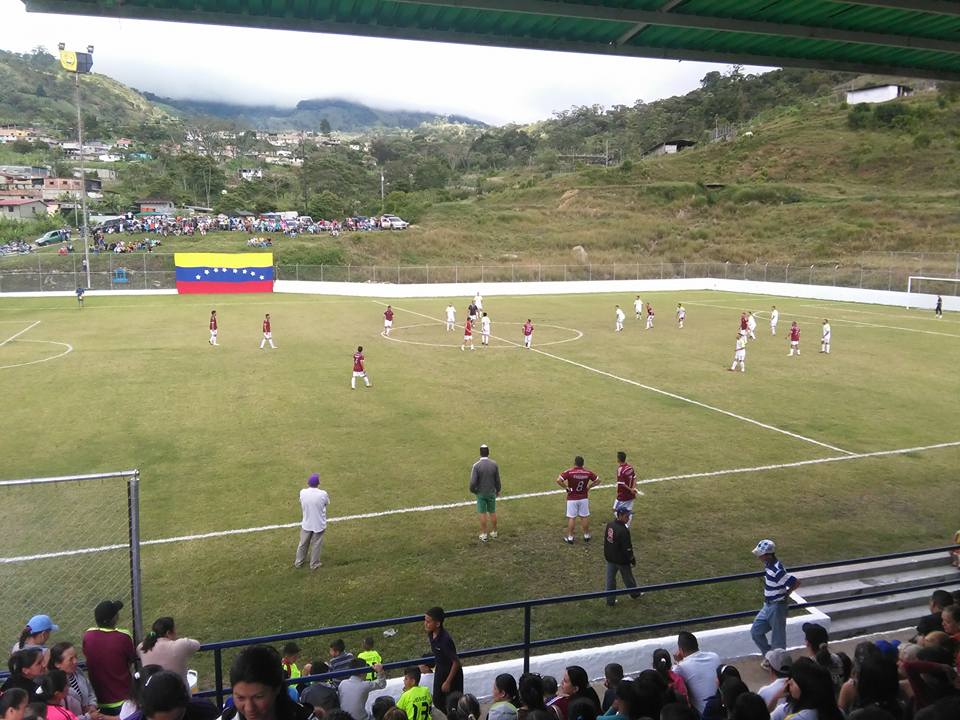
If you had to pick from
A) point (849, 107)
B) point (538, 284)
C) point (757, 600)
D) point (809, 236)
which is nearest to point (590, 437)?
point (757, 600)

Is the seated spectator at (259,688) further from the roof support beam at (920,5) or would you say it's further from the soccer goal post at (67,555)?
the roof support beam at (920,5)

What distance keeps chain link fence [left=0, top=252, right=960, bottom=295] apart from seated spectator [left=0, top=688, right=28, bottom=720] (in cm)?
5686

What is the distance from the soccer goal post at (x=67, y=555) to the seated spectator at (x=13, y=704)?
238 cm

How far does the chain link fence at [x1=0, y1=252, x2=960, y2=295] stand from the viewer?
55.4 metres

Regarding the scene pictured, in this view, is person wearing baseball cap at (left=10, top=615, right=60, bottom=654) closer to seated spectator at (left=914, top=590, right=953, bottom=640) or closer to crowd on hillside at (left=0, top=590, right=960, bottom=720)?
crowd on hillside at (left=0, top=590, right=960, bottom=720)

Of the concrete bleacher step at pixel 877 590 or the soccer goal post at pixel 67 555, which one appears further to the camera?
the concrete bleacher step at pixel 877 590

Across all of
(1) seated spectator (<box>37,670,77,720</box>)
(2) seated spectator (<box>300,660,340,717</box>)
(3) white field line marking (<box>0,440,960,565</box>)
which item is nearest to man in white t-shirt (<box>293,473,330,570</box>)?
(3) white field line marking (<box>0,440,960,565</box>)

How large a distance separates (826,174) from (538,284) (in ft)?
207

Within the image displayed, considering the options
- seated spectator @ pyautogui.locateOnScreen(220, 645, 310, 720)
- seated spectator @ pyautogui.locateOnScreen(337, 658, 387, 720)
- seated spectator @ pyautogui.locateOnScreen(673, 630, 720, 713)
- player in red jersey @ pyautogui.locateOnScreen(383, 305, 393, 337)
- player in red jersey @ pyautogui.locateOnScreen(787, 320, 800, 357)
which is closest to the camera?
seated spectator @ pyautogui.locateOnScreen(220, 645, 310, 720)

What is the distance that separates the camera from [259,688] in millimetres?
2758

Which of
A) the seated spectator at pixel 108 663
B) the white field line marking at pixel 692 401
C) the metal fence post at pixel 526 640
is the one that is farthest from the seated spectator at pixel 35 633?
the white field line marking at pixel 692 401

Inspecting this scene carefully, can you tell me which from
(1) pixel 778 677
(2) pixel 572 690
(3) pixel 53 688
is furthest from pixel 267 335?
(1) pixel 778 677

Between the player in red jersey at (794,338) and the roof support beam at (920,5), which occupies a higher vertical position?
the roof support beam at (920,5)

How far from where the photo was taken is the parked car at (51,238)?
2891 inches
